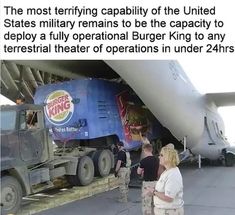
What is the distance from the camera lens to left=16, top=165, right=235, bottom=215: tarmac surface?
26.5ft

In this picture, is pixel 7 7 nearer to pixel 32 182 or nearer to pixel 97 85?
pixel 32 182

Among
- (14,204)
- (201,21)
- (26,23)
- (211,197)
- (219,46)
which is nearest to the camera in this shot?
(26,23)

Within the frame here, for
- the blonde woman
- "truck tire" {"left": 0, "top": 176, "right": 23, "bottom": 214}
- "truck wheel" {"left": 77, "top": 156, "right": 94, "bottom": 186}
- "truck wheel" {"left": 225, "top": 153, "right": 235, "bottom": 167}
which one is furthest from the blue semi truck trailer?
the blonde woman

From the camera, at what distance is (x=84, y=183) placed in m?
10.2

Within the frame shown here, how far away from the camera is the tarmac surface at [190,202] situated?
8078mm

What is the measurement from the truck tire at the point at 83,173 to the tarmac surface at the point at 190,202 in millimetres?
566

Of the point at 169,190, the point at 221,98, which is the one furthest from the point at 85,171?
the point at 221,98

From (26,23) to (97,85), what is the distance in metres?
6.28

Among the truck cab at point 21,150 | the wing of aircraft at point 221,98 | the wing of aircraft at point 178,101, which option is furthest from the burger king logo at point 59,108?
the wing of aircraft at point 221,98

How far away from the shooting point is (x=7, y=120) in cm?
801

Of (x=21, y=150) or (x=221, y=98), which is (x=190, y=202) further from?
(x=221, y=98)

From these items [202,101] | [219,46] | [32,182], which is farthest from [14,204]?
[202,101]

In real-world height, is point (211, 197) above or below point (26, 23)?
below

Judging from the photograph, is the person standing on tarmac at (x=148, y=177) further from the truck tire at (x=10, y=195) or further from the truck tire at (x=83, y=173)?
the truck tire at (x=83, y=173)
